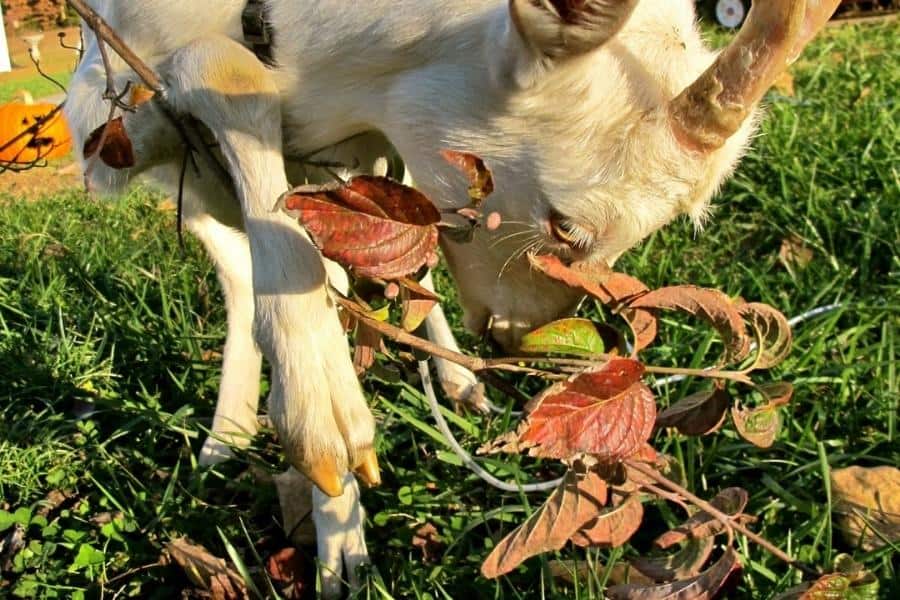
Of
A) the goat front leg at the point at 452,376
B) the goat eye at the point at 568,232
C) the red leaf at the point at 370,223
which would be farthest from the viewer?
the goat front leg at the point at 452,376

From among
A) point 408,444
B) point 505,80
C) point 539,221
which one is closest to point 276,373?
point 539,221

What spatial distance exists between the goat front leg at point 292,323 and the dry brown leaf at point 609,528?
0.38 m

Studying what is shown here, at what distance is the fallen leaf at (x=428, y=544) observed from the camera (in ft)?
6.78

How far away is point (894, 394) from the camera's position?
7.79ft

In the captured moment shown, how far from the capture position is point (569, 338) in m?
1.45

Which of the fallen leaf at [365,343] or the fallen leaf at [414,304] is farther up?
the fallen leaf at [414,304]

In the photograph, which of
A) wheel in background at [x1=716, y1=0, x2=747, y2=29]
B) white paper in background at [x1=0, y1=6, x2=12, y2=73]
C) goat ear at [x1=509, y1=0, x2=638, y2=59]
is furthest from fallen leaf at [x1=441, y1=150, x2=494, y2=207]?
wheel in background at [x1=716, y1=0, x2=747, y2=29]

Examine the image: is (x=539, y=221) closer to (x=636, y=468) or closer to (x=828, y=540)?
A: (x=636, y=468)

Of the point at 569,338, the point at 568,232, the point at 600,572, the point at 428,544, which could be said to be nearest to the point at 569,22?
the point at 568,232

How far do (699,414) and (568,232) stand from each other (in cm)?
39

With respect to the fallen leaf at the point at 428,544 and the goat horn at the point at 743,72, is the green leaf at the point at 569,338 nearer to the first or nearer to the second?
the goat horn at the point at 743,72

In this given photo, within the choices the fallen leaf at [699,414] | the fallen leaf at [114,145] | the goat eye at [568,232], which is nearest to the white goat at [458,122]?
the goat eye at [568,232]

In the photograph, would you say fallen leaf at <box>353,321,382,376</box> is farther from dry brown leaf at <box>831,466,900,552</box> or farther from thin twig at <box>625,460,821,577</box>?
dry brown leaf at <box>831,466,900,552</box>

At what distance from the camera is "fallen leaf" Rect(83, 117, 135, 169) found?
5.47ft
